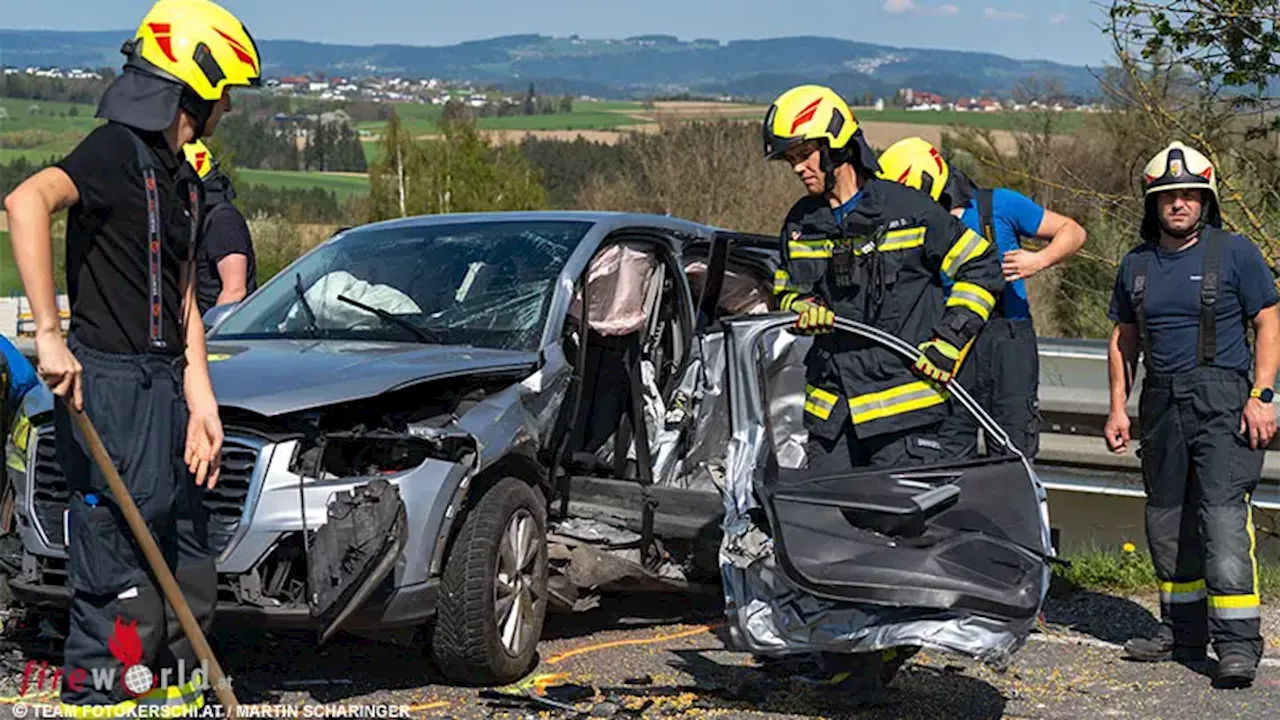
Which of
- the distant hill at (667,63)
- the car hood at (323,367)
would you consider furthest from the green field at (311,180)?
the car hood at (323,367)

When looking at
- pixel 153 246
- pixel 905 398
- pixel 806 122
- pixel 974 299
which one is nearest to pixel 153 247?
pixel 153 246

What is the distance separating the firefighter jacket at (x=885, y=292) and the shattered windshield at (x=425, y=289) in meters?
1.10

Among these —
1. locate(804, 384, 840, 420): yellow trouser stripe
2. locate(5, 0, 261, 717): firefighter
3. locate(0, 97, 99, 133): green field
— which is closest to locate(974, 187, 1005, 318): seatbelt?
locate(804, 384, 840, 420): yellow trouser stripe

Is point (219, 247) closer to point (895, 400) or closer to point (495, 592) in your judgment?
point (495, 592)

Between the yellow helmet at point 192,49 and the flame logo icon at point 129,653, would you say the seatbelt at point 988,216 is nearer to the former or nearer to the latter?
the yellow helmet at point 192,49

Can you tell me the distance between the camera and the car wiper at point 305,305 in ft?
20.3

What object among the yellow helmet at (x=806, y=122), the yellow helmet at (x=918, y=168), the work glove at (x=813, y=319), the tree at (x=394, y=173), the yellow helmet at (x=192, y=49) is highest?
the yellow helmet at (x=192, y=49)

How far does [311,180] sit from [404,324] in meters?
74.3

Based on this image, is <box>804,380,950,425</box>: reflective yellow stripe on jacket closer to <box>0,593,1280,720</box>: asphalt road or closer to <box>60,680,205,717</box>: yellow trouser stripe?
<box>0,593,1280,720</box>: asphalt road

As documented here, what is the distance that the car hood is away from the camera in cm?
494

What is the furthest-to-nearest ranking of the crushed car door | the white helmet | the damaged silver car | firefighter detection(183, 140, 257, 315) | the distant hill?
the distant hill → firefighter detection(183, 140, 257, 315) → the white helmet → the damaged silver car → the crushed car door

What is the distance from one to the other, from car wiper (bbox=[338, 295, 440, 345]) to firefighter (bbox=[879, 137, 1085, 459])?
2.01m

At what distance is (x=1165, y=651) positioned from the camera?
6160 millimetres

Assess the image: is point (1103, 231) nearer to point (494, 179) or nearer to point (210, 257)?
point (210, 257)
